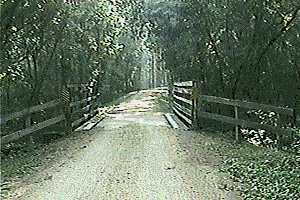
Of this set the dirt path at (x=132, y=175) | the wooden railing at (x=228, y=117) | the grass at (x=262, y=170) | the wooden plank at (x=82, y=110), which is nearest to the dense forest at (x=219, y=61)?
the grass at (x=262, y=170)

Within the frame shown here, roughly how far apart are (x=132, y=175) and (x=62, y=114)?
6045 mm

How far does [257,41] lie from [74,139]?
4812mm

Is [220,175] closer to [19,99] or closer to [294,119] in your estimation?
[294,119]

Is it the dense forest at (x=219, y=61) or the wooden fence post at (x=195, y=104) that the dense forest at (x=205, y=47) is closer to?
the dense forest at (x=219, y=61)

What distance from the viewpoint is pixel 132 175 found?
25.0 feet

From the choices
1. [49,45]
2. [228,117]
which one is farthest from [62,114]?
[228,117]

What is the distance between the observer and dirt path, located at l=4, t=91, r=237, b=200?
6.54 meters

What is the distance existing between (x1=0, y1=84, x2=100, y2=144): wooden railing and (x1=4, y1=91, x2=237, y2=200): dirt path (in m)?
1.24

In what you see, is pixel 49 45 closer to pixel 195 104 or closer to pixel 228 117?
pixel 195 104

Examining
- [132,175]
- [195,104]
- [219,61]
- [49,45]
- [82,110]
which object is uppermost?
[49,45]

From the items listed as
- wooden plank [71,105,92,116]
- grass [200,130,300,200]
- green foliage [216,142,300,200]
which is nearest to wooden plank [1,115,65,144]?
wooden plank [71,105,92,116]

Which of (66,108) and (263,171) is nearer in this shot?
(263,171)

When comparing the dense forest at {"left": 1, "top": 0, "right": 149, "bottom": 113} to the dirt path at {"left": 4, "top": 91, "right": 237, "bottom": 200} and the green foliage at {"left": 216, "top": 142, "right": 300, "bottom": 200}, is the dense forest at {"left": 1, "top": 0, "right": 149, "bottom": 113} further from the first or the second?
the green foliage at {"left": 216, "top": 142, "right": 300, "bottom": 200}

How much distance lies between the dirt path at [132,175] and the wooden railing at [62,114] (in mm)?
1242
